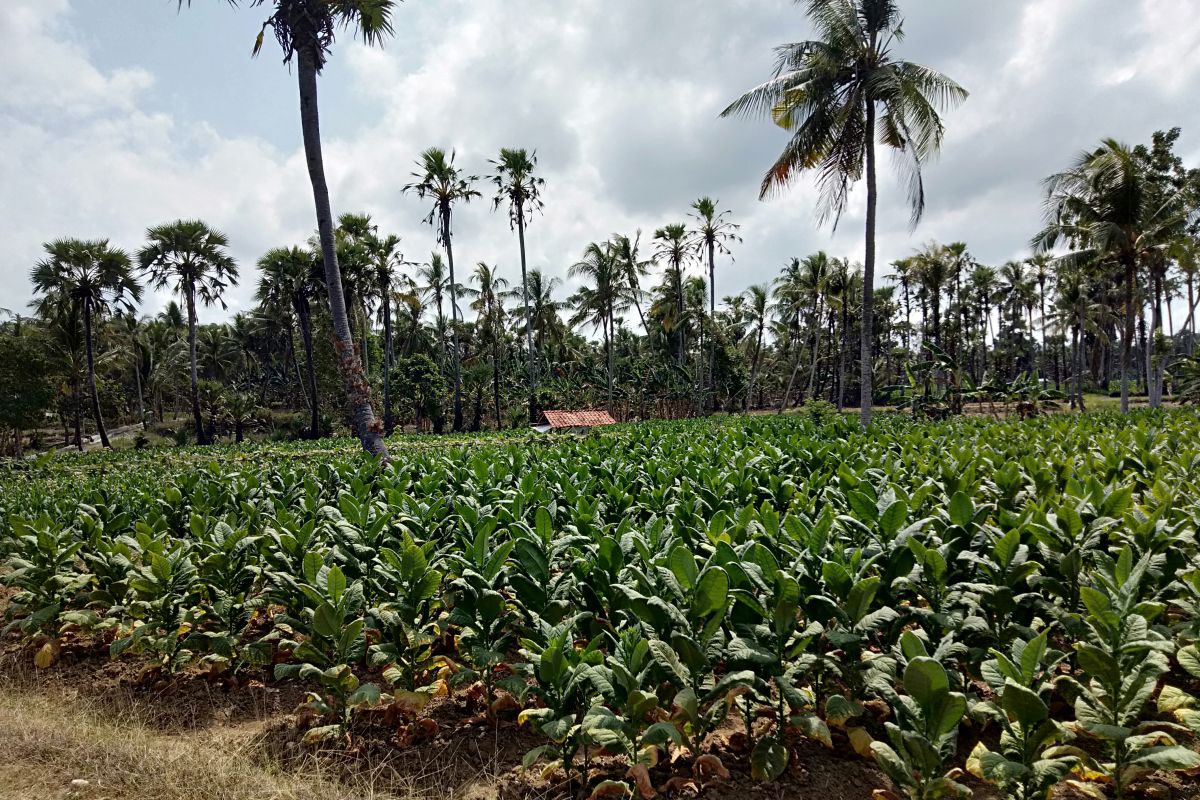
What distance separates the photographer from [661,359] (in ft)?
168

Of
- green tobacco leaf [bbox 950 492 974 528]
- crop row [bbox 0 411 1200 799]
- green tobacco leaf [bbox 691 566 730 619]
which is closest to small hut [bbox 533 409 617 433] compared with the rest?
crop row [bbox 0 411 1200 799]

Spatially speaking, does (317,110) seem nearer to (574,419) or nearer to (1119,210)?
(574,419)

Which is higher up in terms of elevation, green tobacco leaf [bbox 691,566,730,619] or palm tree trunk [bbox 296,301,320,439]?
palm tree trunk [bbox 296,301,320,439]

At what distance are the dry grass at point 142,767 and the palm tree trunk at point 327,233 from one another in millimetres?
8896

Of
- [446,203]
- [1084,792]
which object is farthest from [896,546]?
[446,203]

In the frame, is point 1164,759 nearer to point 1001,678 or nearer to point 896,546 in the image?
point 1001,678

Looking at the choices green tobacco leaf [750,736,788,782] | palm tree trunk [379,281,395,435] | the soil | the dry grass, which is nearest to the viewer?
green tobacco leaf [750,736,788,782]

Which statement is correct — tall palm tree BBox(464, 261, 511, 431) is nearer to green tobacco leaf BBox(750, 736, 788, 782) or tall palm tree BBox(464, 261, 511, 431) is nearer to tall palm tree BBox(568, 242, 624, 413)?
tall palm tree BBox(568, 242, 624, 413)

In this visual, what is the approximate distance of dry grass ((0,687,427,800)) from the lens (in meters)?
2.80

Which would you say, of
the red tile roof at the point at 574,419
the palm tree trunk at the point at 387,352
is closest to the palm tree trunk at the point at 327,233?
the red tile roof at the point at 574,419

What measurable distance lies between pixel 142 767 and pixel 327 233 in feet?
37.3

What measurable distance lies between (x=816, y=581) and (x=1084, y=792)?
127 cm

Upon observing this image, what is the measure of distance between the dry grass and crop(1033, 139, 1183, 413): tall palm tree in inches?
1025

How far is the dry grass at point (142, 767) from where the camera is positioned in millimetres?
2803
